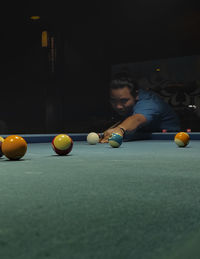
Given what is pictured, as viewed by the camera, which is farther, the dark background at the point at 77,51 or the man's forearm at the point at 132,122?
the dark background at the point at 77,51

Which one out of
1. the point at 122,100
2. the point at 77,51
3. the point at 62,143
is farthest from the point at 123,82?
the point at 62,143

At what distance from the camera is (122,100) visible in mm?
10172

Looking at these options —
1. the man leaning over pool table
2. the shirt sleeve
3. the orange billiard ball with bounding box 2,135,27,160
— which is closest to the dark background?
the man leaning over pool table

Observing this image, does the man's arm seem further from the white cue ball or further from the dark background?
the dark background

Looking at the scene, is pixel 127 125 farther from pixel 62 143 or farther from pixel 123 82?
pixel 62 143

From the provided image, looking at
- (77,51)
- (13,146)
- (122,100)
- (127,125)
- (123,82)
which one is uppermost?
(77,51)

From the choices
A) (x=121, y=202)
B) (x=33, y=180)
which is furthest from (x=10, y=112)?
(x=121, y=202)

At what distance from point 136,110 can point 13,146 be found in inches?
210

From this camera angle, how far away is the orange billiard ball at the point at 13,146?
3.83 m

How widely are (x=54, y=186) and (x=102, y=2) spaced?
7.40 m

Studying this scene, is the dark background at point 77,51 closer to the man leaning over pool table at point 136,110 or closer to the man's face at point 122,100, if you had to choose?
the man's face at point 122,100

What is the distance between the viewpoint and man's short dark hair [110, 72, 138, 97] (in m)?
10.2

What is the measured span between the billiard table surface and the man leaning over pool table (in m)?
4.51

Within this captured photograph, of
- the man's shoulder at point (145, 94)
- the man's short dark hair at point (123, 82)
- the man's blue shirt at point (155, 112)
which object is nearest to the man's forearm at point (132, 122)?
the man's blue shirt at point (155, 112)
